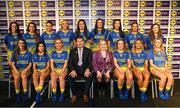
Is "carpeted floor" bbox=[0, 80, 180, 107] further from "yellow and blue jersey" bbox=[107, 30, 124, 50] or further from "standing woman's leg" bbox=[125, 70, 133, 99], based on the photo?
"yellow and blue jersey" bbox=[107, 30, 124, 50]

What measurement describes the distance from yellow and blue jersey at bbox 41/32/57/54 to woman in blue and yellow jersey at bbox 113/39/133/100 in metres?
1.66

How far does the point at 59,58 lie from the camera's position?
6.82 m

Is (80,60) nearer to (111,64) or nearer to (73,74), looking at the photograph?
(73,74)

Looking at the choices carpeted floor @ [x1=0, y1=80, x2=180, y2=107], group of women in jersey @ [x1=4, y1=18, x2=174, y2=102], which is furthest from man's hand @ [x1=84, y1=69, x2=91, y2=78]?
carpeted floor @ [x1=0, y1=80, x2=180, y2=107]

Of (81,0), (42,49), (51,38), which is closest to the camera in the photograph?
(42,49)

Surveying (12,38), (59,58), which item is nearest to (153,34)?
(59,58)

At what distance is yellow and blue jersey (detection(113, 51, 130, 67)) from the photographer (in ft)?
22.4

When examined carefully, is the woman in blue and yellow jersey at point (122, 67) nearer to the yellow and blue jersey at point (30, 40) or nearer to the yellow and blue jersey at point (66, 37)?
the yellow and blue jersey at point (66, 37)

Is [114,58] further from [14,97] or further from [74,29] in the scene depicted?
[14,97]

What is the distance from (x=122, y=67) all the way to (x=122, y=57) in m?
0.23

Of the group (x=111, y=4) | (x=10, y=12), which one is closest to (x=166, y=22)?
(x=111, y=4)

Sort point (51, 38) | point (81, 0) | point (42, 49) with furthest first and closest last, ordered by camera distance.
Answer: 1. point (81, 0)
2. point (51, 38)
3. point (42, 49)

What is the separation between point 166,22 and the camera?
324 inches

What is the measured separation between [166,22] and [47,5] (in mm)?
3310
